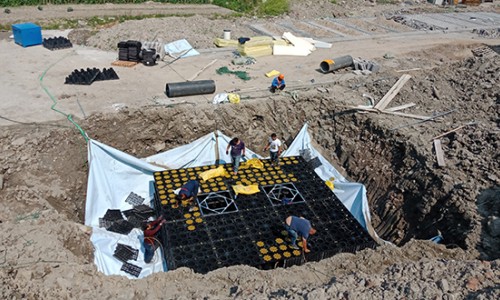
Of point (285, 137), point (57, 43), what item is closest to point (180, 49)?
point (57, 43)

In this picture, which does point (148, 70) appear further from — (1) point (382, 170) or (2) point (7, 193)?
(1) point (382, 170)

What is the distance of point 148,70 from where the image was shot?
50.2 ft

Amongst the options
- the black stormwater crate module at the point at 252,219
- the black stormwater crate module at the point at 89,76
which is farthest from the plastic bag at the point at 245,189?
the black stormwater crate module at the point at 89,76

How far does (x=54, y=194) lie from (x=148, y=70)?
20.7ft

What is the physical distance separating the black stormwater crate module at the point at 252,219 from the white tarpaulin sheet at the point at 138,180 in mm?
471

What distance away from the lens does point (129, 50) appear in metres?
15.6

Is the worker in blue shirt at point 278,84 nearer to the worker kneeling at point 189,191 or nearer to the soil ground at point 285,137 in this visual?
the soil ground at point 285,137

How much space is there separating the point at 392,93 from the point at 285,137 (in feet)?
12.1

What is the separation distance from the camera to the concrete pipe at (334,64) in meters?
15.6

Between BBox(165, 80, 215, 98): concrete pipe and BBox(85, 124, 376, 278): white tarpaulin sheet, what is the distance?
1.65 meters

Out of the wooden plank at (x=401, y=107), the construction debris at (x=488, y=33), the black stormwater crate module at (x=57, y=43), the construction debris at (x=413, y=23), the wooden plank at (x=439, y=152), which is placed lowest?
the black stormwater crate module at (x=57, y=43)

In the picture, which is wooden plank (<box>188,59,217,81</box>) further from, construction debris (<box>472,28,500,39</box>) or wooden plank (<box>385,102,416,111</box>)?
construction debris (<box>472,28,500,39</box>)

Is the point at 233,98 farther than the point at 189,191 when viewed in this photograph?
Yes

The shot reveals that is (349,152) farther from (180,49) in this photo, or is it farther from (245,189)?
(180,49)
